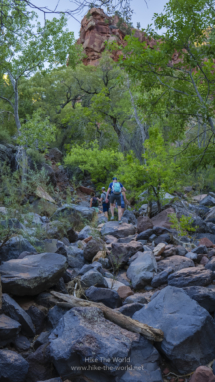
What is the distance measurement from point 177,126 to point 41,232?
12.1 feet

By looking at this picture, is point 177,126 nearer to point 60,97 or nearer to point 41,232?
point 41,232

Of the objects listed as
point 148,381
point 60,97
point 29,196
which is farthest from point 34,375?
point 60,97

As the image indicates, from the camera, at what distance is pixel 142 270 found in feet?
16.2

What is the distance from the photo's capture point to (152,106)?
6.02 m

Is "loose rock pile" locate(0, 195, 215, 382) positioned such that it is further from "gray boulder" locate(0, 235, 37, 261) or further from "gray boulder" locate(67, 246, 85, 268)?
"gray boulder" locate(67, 246, 85, 268)

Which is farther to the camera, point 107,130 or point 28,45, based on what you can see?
point 107,130

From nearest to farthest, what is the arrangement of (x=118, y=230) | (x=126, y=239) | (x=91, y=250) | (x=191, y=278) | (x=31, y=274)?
(x=31, y=274) → (x=191, y=278) → (x=91, y=250) → (x=126, y=239) → (x=118, y=230)

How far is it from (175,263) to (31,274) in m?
2.89

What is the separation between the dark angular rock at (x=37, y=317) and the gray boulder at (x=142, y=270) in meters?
2.00

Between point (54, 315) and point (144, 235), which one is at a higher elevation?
point (54, 315)

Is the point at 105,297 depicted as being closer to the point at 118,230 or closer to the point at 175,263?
the point at 175,263

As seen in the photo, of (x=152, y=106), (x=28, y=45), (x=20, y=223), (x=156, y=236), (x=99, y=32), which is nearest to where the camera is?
(x=20, y=223)

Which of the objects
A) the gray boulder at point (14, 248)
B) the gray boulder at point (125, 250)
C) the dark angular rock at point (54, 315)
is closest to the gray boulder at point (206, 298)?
the dark angular rock at point (54, 315)

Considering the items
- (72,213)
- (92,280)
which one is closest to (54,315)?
(92,280)
